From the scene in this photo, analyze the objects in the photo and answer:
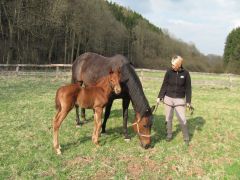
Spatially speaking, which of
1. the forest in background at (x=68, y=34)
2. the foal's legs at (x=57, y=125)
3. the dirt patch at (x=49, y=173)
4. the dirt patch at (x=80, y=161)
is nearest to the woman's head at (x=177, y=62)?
the foal's legs at (x=57, y=125)

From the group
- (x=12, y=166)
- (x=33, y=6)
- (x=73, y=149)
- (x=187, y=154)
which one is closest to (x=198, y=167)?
(x=187, y=154)

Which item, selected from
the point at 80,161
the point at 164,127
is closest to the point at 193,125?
the point at 164,127

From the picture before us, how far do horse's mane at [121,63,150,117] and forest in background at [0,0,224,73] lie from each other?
25.2m

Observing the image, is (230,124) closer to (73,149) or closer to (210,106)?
(210,106)

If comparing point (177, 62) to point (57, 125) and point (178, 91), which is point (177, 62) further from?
point (57, 125)

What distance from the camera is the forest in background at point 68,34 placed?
33.2 metres

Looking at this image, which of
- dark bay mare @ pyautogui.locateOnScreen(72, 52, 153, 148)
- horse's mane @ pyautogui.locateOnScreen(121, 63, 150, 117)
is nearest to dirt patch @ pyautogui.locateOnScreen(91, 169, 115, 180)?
dark bay mare @ pyautogui.locateOnScreen(72, 52, 153, 148)

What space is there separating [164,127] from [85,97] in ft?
10.2

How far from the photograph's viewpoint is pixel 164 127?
914 cm

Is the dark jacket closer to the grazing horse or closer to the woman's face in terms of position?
the woman's face

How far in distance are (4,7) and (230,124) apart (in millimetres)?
26404

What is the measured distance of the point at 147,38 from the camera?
74812mm

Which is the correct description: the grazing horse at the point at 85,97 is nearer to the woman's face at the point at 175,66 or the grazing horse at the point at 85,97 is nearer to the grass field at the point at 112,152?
the grass field at the point at 112,152

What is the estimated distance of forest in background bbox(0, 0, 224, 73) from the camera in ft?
109
